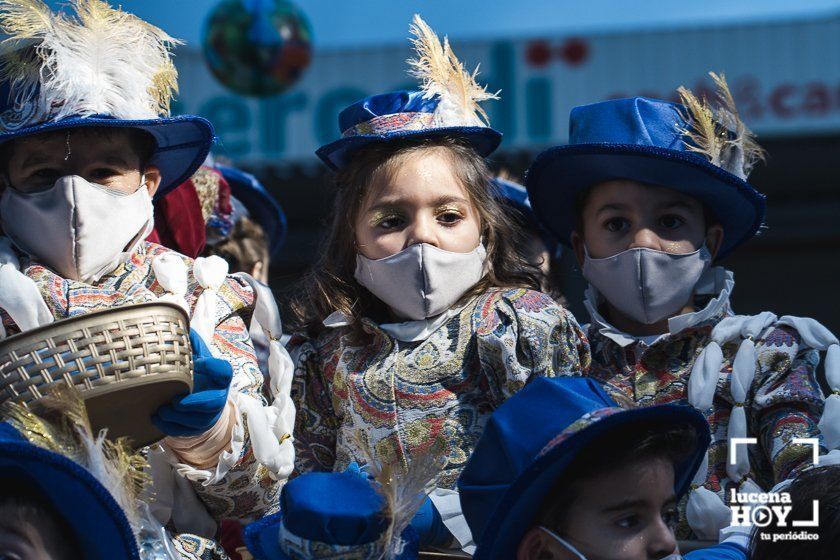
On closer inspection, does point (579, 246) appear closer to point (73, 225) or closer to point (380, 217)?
point (380, 217)

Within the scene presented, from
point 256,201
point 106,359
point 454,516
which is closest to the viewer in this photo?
point 106,359

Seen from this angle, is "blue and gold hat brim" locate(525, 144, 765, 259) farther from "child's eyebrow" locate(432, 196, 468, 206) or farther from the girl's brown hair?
"child's eyebrow" locate(432, 196, 468, 206)

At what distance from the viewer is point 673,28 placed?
12156 mm

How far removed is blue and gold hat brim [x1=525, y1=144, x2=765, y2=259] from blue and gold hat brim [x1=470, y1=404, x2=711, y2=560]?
105cm

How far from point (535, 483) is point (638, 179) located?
130 centimetres

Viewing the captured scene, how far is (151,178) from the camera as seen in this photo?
3475mm

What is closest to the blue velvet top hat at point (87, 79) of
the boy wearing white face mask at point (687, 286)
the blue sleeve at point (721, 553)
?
the boy wearing white face mask at point (687, 286)

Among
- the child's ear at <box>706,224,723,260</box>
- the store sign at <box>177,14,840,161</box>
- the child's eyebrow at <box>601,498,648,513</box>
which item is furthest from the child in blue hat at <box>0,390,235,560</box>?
the store sign at <box>177,14,840,161</box>

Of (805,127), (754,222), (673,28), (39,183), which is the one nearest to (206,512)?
(39,183)

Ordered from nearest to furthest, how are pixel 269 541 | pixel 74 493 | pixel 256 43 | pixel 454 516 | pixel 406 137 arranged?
pixel 74 493, pixel 269 541, pixel 454 516, pixel 406 137, pixel 256 43

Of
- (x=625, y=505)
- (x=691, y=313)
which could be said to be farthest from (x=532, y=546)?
(x=691, y=313)

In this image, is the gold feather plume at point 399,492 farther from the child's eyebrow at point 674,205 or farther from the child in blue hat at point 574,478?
the child's eyebrow at point 674,205

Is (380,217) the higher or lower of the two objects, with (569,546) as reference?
higher

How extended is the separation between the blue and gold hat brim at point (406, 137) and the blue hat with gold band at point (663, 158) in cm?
16
